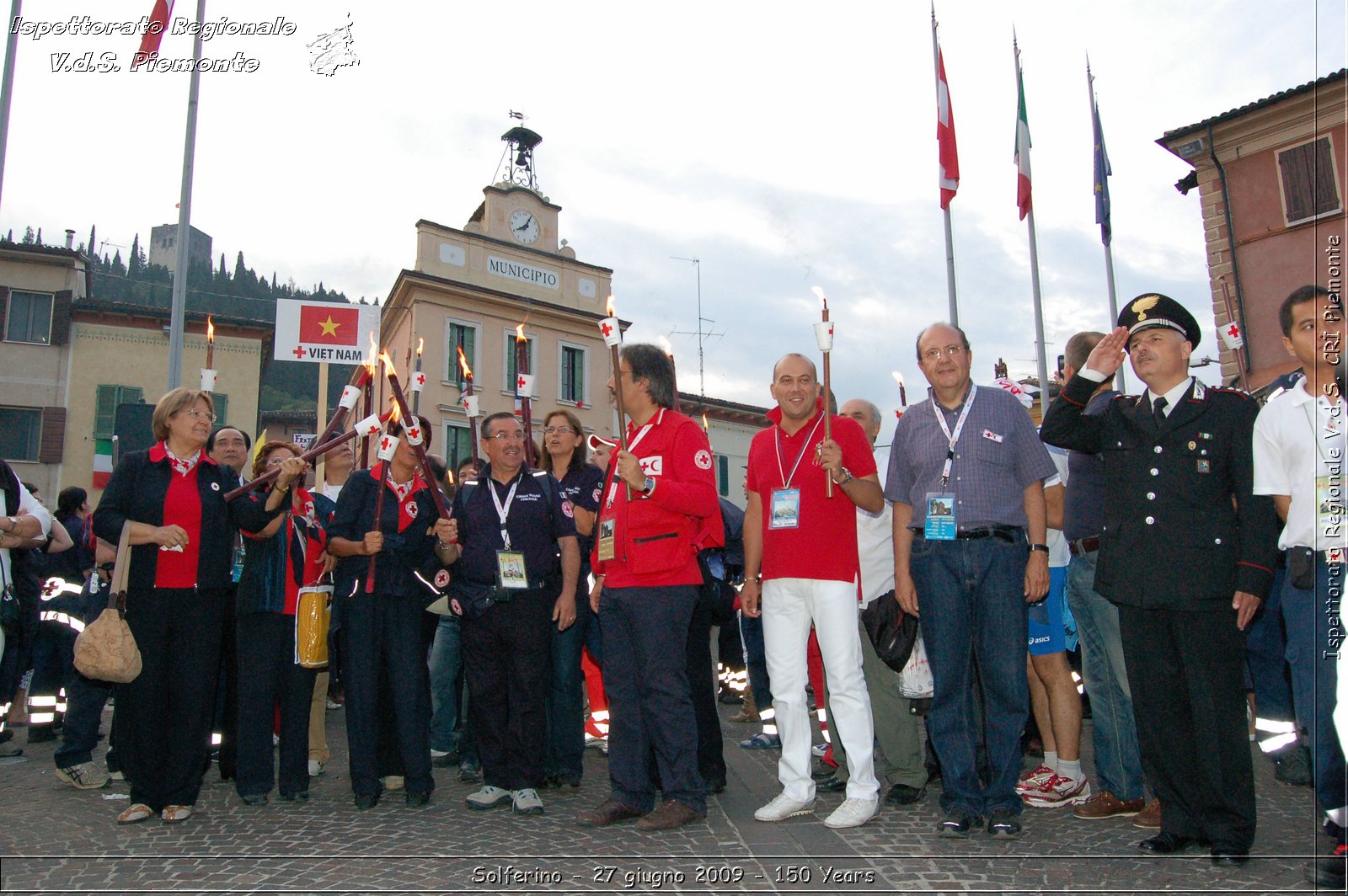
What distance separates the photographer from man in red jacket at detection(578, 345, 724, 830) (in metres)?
4.43

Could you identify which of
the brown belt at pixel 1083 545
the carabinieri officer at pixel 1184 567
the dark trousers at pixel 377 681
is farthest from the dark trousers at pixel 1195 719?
the dark trousers at pixel 377 681

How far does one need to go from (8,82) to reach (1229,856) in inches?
487

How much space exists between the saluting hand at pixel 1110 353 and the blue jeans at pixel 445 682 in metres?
4.07

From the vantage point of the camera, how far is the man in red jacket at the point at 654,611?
4434 millimetres

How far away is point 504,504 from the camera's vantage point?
5.25 metres

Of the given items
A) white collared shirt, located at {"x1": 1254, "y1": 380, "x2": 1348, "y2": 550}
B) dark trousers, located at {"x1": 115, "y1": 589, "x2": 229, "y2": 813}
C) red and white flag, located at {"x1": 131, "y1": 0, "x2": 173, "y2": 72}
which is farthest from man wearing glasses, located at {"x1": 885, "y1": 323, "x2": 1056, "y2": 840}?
red and white flag, located at {"x1": 131, "y1": 0, "x2": 173, "y2": 72}

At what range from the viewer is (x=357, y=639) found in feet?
16.7

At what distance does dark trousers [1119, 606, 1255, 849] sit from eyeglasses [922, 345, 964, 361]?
1.36 metres

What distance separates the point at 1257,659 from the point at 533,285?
1191 inches

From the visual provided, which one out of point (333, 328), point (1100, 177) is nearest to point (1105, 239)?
point (1100, 177)

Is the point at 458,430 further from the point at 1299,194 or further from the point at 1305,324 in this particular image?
the point at 1305,324

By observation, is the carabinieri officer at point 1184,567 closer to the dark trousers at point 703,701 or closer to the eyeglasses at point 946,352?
the eyeglasses at point 946,352

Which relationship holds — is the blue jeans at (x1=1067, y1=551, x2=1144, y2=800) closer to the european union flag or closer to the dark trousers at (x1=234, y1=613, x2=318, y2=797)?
the dark trousers at (x1=234, y1=613, x2=318, y2=797)

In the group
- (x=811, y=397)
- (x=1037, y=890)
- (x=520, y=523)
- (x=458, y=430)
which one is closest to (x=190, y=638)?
(x=520, y=523)
